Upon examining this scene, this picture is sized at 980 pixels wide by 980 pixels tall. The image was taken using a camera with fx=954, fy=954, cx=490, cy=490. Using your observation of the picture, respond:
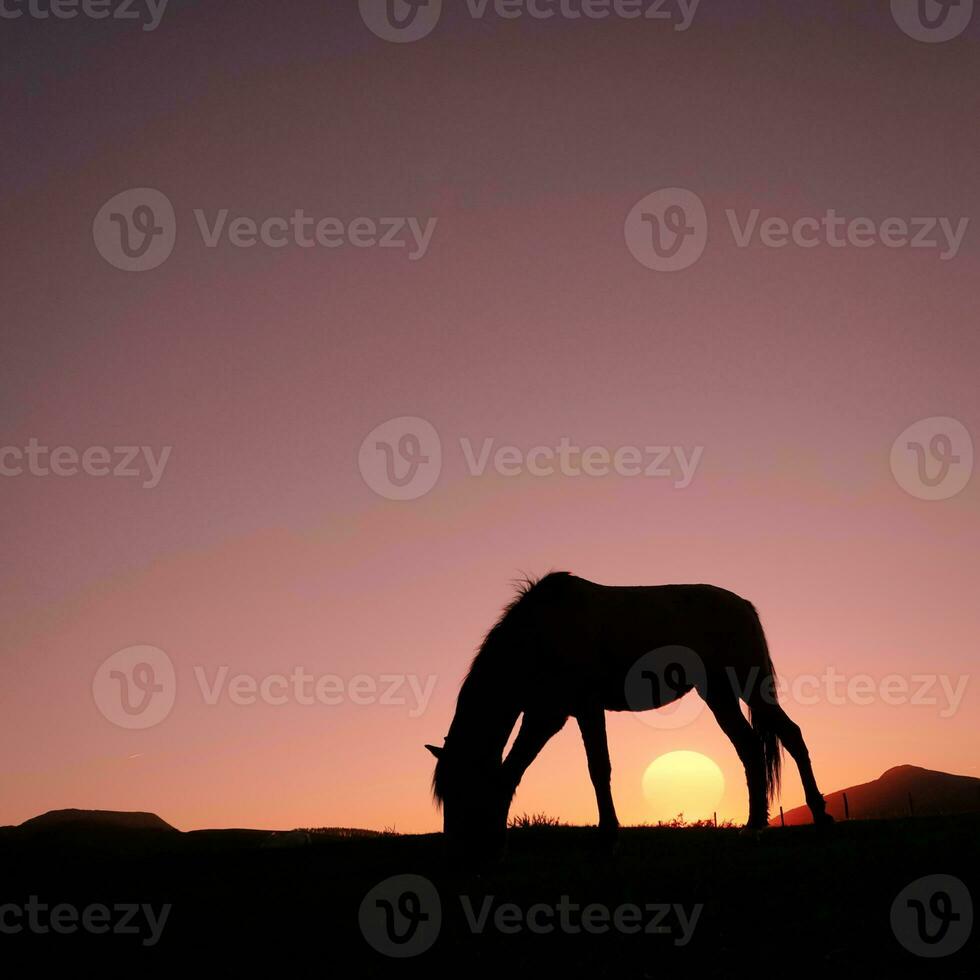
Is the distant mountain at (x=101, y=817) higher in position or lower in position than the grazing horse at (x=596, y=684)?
lower

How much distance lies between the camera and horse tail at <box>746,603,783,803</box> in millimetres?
12820

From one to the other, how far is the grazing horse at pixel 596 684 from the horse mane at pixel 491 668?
0.01 meters

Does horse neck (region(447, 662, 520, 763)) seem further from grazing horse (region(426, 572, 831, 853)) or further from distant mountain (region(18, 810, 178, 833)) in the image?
distant mountain (region(18, 810, 178, 833))

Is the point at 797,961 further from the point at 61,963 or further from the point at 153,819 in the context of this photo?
the point at 153,819

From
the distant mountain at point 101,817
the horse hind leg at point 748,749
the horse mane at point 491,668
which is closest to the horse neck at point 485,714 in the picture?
the horse mane at point 491,668

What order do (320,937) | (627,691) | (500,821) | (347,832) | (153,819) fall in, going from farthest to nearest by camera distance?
(153,819) → (347,832) → (627,691) → (500,821) → (320,937)

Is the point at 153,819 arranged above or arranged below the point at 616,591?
below

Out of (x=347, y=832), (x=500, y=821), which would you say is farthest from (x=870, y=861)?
(x=347, y=832)

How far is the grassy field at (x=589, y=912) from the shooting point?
240 inches

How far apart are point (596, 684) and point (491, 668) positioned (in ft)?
4.12

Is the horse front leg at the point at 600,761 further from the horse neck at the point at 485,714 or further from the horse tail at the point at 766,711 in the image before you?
the horse tail at the point at 766,711

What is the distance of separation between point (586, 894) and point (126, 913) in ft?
13.1

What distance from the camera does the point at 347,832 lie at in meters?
20.3

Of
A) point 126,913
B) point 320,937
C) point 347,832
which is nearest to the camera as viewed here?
point 320,937
